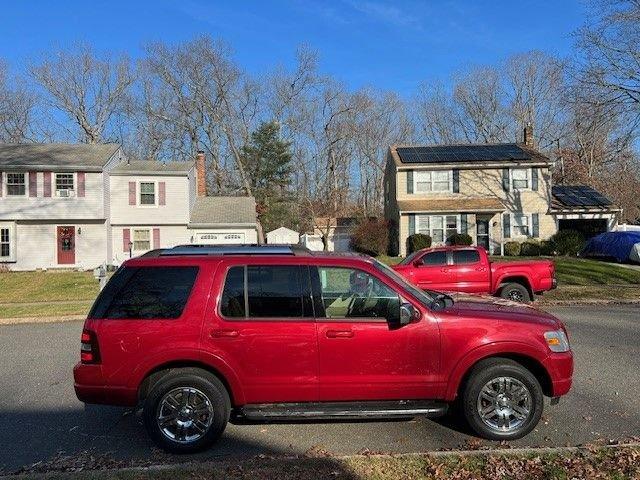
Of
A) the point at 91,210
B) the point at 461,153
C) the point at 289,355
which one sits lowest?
the point at 289,355

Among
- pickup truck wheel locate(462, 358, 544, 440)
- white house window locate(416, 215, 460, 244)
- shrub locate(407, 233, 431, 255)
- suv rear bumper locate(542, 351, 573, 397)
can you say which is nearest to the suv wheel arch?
pickup truck wheel locate(462, 358, 544, 440)

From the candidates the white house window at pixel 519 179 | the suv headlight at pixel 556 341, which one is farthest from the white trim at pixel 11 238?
the suv headlight at pixel 556 341

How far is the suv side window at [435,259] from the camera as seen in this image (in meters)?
13.6

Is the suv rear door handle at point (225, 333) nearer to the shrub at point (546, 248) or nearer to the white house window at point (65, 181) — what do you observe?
the white house window at point (65, 181)

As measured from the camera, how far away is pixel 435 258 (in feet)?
44.8

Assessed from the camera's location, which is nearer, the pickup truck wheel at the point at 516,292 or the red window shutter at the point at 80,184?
the pickup truck wheel at the point at 516,292

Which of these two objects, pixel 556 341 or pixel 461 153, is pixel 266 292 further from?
pixel 461 153

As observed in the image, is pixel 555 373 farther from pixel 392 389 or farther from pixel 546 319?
pixel 392 389

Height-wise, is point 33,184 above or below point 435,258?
above

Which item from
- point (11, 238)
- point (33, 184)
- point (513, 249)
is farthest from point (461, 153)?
point (11, 238)

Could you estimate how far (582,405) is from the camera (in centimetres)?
568

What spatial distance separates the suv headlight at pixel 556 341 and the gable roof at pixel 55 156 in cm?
2718

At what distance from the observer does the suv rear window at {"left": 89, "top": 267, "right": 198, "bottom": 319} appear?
4738 millimetres

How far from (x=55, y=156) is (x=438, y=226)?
22.3 meters
